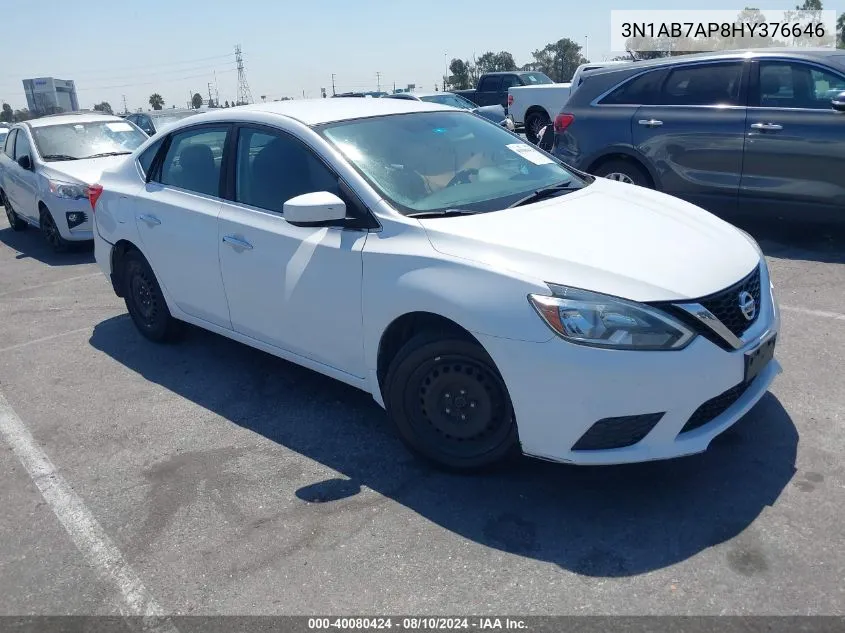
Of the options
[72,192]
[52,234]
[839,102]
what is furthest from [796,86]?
[52,234]

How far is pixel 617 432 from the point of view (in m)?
3.06

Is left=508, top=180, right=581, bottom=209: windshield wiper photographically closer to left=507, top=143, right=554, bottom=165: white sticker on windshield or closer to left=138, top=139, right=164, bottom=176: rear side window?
left=507, top=143, right=554, bottom=165: white sticker on windshield

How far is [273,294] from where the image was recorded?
4180mm

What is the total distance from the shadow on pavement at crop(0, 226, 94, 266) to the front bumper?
7344mm

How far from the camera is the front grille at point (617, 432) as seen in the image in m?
3.03

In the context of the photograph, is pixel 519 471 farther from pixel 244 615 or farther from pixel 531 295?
pixel 244 615

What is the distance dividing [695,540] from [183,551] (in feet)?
6.84

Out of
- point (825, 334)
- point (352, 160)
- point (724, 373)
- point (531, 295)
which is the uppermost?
point (352, 160)

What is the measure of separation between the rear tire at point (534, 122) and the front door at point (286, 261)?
1535cm

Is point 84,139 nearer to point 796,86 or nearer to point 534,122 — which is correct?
point 796,86

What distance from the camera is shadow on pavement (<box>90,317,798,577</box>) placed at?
3010mm

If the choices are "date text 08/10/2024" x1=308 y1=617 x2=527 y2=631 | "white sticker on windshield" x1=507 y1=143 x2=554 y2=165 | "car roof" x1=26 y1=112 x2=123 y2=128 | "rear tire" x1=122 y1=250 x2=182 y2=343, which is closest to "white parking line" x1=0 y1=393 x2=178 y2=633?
"date text 08/10/2024" x1=308 y1=617 x2=527 y2=631

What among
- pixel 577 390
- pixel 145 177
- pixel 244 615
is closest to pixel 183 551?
pixel 244 615

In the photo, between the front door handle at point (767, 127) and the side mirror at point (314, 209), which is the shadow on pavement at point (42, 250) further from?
the front door handle at point (767, 127)
